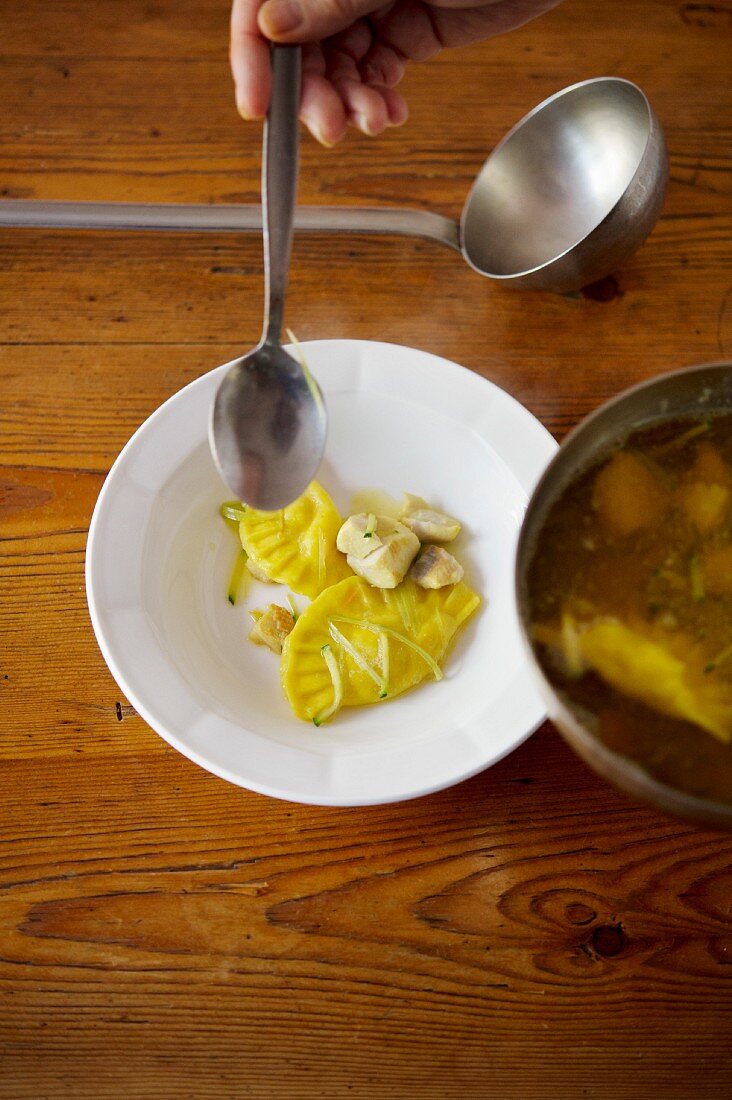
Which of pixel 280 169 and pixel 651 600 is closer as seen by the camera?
pixel 651 600

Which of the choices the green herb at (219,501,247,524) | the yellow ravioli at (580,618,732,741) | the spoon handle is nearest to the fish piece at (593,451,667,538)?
the yellow ravioli at (580,618,732,741)

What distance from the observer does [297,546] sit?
1.30 meters

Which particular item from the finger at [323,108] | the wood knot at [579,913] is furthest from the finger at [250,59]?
the wood knot at [579,913]

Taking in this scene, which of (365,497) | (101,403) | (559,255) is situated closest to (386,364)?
(365,497)

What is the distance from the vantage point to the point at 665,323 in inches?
59.1

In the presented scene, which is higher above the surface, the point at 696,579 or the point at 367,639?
the point at 696,579

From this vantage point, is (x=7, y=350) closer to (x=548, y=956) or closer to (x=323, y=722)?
(x=323, y=722)

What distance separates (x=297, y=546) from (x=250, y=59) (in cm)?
65

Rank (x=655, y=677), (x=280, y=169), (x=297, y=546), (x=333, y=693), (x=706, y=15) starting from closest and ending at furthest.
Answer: (x=655, y=677) → (x=280, y=169) → (x=333, y=693) → (x=297, y=546) → (x=706, y=15)

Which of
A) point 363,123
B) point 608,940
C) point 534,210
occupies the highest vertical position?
point 363,123

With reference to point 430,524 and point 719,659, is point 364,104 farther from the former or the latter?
point 719,659

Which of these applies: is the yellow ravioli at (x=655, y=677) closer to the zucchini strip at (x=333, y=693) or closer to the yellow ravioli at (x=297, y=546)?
the zucchini strip at (x=333, y=693)

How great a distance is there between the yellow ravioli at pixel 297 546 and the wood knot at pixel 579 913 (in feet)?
1.78

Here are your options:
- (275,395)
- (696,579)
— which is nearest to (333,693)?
(275,395)
